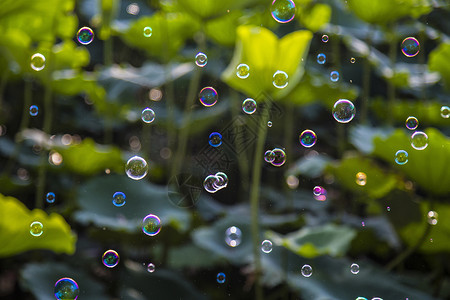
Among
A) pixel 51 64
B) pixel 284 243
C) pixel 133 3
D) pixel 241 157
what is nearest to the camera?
pixel 284 243

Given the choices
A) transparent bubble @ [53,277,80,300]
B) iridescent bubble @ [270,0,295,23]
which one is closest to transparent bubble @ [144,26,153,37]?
iridescent bubble @ [270,0,295,23]

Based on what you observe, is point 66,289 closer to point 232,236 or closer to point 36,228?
point 36,228

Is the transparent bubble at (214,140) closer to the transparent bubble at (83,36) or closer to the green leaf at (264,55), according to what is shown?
the green leaf at (264,55)

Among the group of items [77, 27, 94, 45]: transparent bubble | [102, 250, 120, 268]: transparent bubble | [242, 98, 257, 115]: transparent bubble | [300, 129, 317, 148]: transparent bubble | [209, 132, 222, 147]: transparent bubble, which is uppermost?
[77, 27, 94, 45]: transparent bubble

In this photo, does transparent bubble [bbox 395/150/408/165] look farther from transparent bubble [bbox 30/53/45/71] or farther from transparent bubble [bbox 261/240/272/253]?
transparent bubble [bbox 30/53/45/71]

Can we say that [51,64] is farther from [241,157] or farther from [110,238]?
[241,157]

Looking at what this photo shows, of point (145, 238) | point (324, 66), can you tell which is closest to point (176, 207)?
point (145, 238)
